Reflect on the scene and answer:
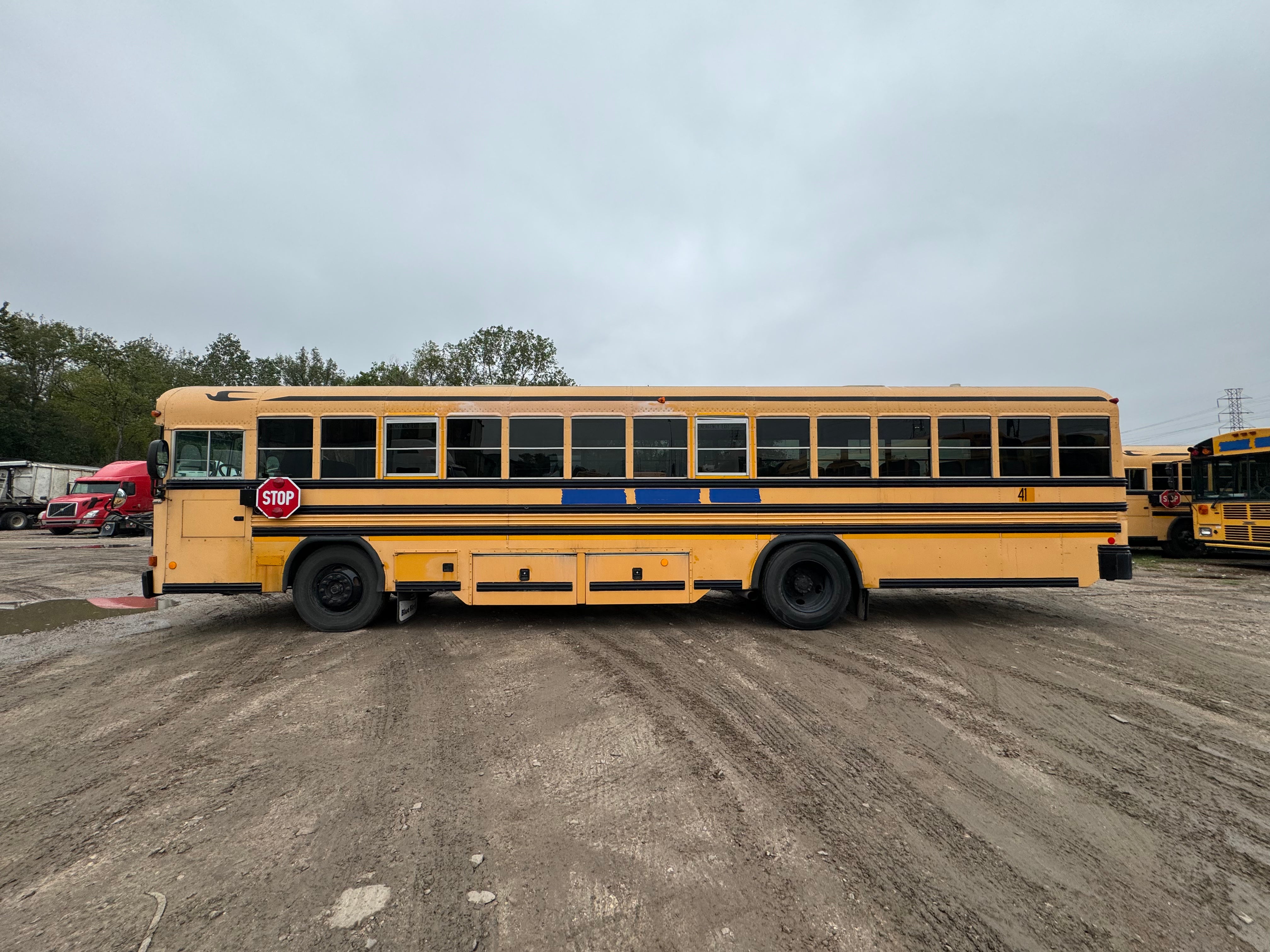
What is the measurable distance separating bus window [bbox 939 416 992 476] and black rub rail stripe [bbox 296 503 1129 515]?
1.36 ft

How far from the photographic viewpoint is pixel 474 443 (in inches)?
252

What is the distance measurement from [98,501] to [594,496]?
24.4m

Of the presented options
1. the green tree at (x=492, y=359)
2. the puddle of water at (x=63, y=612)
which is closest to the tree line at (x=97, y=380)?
the green tree at (x=492, y=359)

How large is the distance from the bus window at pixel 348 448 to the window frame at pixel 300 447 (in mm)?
57

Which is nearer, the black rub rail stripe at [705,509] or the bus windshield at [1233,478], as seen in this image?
the black rub rail stripe at [705,509]

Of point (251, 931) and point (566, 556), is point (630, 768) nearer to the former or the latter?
point (251, 931)

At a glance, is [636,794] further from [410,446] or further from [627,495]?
[410,446]

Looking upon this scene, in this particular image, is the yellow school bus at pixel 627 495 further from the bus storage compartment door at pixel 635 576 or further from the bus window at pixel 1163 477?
the bus window at pixel 1163 477

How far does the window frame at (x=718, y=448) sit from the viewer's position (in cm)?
638

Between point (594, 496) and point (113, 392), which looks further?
point (113, 392)

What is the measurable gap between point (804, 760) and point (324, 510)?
5.81 m

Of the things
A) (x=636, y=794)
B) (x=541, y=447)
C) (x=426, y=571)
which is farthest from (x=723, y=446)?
(x=636, y=794)

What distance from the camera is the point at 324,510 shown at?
6.27 metres

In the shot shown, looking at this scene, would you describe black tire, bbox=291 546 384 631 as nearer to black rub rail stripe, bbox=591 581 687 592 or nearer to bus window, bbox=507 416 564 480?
bus window, bbox=507 416 564 480
